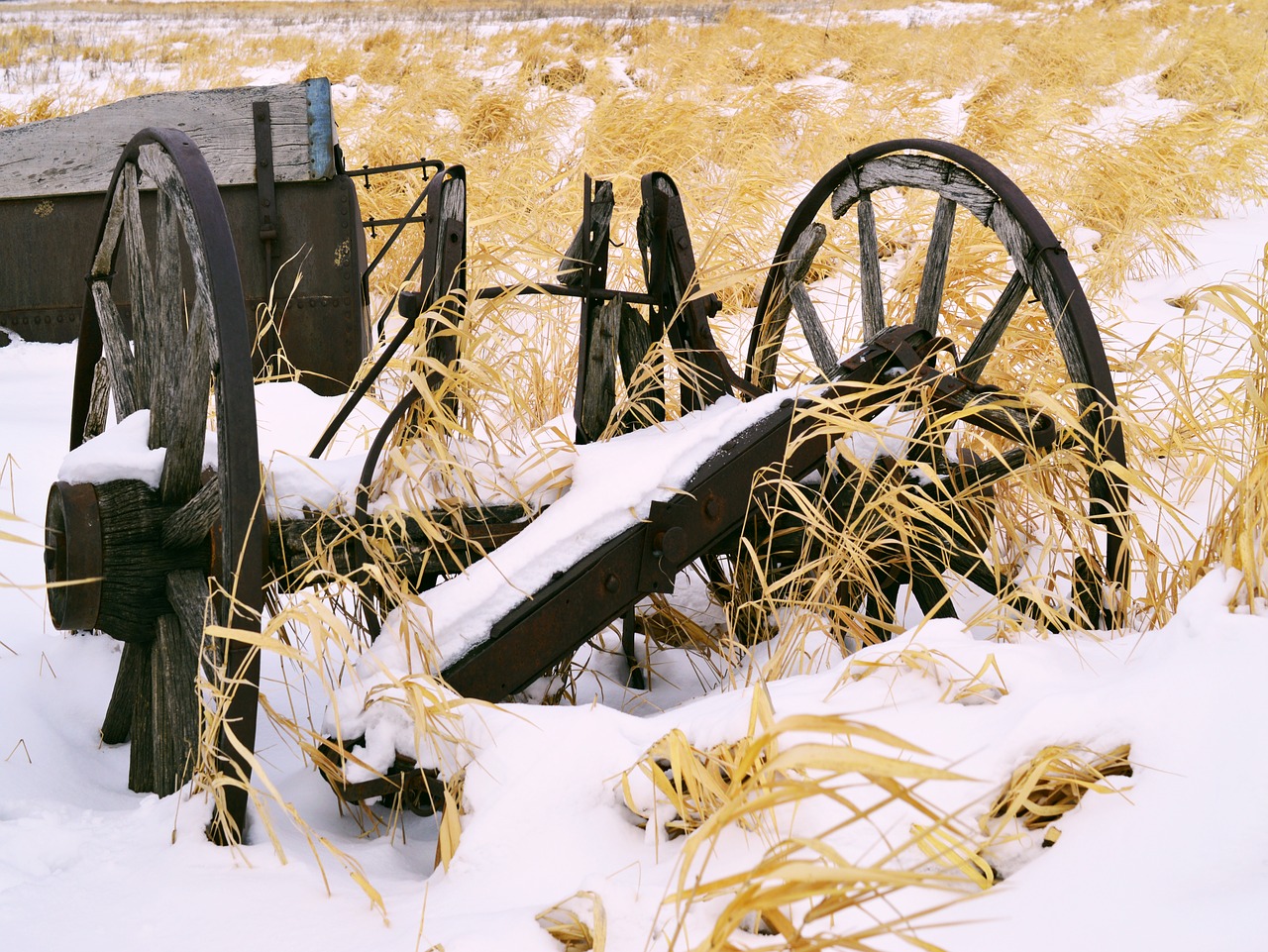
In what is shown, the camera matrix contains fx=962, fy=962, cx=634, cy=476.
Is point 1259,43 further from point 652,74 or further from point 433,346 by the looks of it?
point 433,346

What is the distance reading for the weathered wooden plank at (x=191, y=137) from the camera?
3.62m

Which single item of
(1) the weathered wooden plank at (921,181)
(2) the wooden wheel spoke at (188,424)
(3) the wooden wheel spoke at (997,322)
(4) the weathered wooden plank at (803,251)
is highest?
(1) the weathered wooden plank at (921,181)

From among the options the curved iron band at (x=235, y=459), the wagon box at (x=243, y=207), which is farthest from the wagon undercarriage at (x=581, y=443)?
the wagon box at (x=243, y=207)

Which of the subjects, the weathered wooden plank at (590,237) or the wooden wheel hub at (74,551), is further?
the weathered wooden plank at (590,237)

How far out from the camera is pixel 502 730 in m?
1.56

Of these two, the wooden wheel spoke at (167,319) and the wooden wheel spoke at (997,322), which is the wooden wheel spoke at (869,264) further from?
the wooden wheel spoke at (167,319)

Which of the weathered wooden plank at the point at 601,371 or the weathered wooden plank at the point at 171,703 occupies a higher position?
the weathered wooden plank at the point at 601,371

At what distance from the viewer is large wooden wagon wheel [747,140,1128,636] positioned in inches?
74.2

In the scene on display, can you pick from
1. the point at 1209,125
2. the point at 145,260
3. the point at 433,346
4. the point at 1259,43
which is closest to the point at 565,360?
the point at 433,346

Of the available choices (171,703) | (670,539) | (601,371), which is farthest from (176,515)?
(601,371)

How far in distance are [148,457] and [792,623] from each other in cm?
123

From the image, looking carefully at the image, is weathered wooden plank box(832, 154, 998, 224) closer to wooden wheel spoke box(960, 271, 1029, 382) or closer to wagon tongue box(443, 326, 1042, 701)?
wooden wheel spoke box(960, 271, 1029, 382)

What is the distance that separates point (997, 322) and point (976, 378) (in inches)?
5.5

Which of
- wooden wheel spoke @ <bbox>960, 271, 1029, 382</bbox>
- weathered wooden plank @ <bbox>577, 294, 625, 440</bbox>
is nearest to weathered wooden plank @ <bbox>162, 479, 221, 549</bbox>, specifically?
weathered wooden plank @ <bbox>577, 294, 625, 440</bbox>
